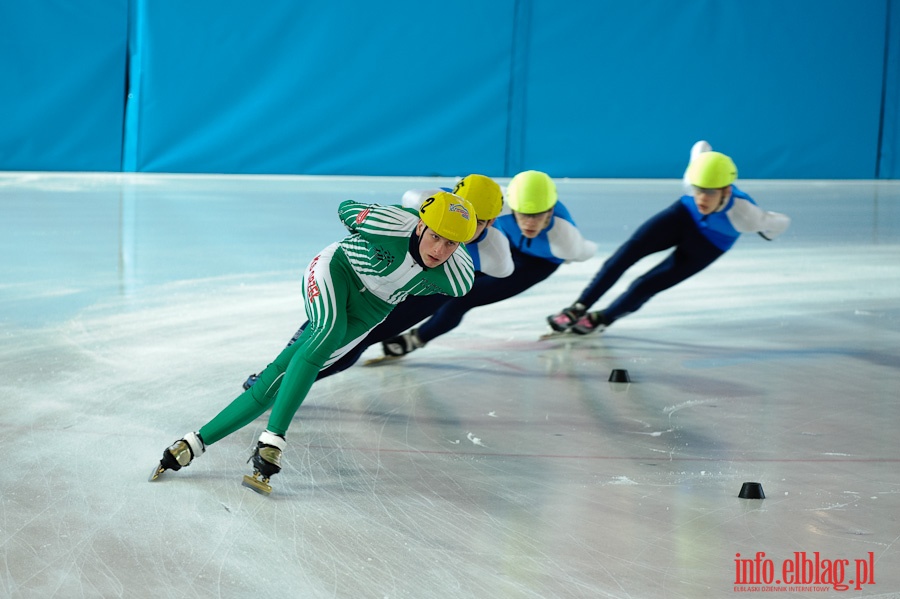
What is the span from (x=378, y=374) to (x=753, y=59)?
10.9 meters

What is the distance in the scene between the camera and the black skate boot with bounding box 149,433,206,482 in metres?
2.89

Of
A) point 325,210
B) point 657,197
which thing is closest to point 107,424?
point 325,210

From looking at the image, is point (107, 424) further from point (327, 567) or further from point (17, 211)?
point (17, 211)

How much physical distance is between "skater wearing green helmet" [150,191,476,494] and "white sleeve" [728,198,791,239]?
2288mm

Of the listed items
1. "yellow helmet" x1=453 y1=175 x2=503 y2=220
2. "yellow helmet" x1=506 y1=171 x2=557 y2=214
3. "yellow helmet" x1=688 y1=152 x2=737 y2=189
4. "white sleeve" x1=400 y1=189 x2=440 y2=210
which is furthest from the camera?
"yellow helmet" x1=688 y1=152 x2=737 y2=189

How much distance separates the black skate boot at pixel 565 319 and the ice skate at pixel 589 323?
3 cm

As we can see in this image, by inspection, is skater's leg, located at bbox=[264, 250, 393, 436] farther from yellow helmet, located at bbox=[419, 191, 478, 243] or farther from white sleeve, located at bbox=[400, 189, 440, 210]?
white sleeve, located at bbox=[400, 189, 440, 210]

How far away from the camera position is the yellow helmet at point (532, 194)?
435cm

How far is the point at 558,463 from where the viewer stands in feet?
10.6

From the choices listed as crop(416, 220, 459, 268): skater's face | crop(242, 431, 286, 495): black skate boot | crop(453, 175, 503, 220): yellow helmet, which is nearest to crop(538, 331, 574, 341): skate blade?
crop(453, 175, 503, 220): yellow helmet

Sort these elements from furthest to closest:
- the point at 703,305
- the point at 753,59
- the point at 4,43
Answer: the point at 753,59 < the point at 4,43 < the point at 703,305

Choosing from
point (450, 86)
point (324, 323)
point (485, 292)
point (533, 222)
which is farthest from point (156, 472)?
point (450, 86)

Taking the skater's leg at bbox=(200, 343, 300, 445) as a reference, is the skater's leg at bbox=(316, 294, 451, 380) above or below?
above

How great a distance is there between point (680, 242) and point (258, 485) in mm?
2889
